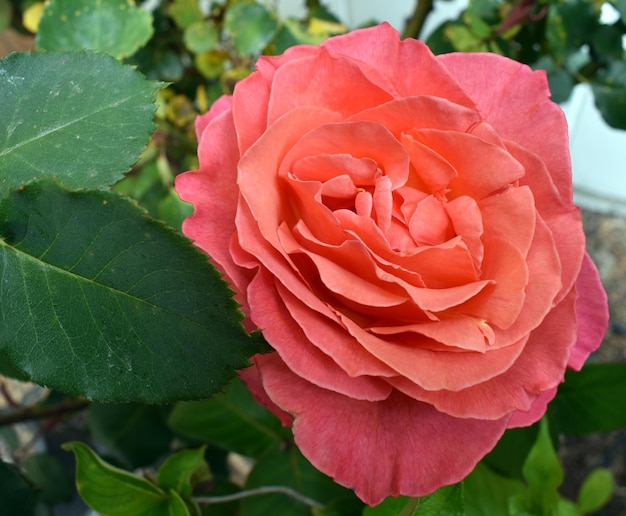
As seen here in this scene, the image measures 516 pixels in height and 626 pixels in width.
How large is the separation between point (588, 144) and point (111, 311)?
3.79 feet

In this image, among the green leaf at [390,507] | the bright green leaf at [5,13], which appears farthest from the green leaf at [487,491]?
the bright green leaf at [5,13]

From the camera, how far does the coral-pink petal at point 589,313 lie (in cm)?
27

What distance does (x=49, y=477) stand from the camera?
59 cm

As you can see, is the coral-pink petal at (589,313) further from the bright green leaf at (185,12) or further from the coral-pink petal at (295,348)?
the bright green leaf at (185,12)

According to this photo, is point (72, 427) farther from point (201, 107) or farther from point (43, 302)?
point (43, 302)

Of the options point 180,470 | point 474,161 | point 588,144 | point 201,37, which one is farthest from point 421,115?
point 588,144

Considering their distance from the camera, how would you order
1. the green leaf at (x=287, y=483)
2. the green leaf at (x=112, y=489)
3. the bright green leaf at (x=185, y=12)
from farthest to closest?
the bright green leaf at (x=185, y=12)
the green leaf at (x=287, y=483)
the green leaf at (x=112, y=489)

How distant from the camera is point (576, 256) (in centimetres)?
25

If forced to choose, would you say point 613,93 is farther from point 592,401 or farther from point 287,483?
point 287,483

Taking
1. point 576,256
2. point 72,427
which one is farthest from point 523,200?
point 72,427

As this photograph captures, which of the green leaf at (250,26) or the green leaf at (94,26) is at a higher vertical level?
the green leaf at (94,26)

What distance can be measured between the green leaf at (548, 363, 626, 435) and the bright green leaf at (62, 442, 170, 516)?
10.8 inches

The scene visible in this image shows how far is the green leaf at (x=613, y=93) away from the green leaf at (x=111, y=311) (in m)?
0.42

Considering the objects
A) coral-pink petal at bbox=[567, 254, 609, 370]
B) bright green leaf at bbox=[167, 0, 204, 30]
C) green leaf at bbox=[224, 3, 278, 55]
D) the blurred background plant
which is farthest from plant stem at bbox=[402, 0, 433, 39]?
coral-pink petal at bbox=[567, 254, 609, 370]
